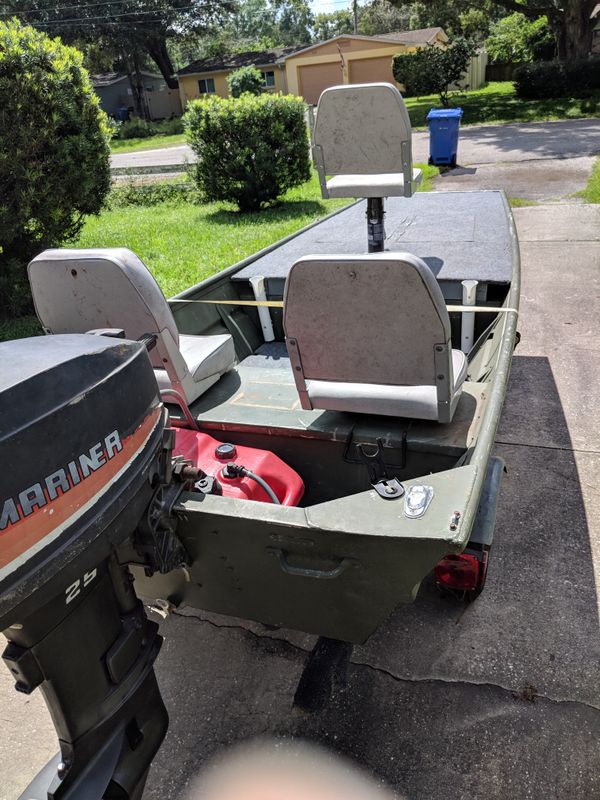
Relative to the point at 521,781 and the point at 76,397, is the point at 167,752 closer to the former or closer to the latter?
the point at 521,781

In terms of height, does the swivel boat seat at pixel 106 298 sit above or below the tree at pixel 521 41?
below

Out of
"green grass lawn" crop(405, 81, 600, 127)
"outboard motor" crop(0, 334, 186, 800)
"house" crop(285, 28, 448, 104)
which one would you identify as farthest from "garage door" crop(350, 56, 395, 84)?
"outboard motor" crop(0, 334, 186, 800)

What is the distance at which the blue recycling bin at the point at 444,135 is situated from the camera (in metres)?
11.9

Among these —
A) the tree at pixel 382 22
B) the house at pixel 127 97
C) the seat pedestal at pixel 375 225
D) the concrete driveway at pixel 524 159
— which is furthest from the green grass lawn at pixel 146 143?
the tree at pixel 382 22

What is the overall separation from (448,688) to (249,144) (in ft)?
30.6

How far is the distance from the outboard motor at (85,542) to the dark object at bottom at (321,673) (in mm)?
591

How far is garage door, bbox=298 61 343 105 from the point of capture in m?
33.6

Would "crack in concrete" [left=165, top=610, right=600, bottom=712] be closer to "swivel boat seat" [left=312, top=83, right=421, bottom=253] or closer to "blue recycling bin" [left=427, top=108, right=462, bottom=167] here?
"swivel boat seat" [left=312, top=83, right=421, bottom=253]

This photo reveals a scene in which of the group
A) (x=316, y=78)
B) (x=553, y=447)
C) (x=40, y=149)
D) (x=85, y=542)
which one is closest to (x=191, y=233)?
(x=40, y=149)

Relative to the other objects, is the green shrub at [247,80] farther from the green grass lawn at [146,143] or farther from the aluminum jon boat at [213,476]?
the aluminum jon boat at [213,476]

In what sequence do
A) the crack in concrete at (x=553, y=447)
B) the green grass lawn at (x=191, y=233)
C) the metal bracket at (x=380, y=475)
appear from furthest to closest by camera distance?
1. the green grass lawn at (x=191, y=233)
2. the crack in concrete at (x=553, y=447)
3. the metal bracket at (x=380, y=475)

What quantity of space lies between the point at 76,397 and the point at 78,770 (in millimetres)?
992

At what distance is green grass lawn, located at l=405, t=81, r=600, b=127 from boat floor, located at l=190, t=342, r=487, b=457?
18.9 m

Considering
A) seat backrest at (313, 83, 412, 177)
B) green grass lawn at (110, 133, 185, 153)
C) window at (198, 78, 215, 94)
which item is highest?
window at (198, 78, 215, 94)
